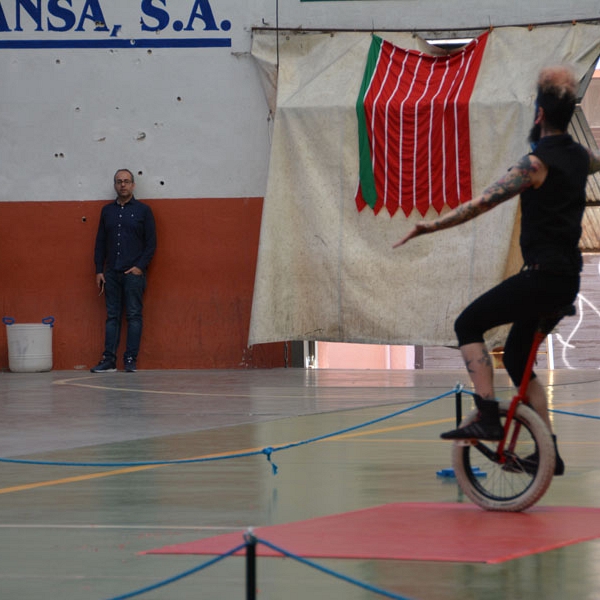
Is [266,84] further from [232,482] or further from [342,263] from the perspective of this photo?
[232,482]

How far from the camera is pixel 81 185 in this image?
19.0m

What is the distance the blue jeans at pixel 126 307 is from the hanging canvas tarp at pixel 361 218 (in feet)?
4.99

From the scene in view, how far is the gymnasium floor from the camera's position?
4.96m

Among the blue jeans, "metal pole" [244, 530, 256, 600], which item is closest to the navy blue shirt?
the blue jeans

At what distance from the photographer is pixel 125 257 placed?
727 inches

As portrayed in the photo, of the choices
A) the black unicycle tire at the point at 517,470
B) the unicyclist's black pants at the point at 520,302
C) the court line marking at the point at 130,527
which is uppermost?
the unicyclist's black pants at the point at 520,302

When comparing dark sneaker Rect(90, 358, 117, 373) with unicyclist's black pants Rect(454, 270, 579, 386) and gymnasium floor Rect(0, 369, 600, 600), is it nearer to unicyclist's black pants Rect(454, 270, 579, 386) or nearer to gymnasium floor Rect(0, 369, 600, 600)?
gymnasium floor Rect(0, 369, 600, 600)

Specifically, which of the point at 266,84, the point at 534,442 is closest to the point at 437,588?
the point at 534,442

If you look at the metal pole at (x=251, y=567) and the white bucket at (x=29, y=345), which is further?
the white bucket at (x=29, y=345)

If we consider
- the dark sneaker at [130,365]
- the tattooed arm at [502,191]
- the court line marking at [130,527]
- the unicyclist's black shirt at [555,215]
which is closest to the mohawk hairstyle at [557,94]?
the unicyclist's black shirt at [555,215]

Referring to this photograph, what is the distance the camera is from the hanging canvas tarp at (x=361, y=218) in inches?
691

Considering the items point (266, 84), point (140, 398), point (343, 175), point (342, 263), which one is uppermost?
point (266, 84)

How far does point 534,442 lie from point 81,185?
43.8 feet

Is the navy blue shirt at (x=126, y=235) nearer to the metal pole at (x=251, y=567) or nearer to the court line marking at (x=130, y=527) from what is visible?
the court line marking at (x=130, y=527)
